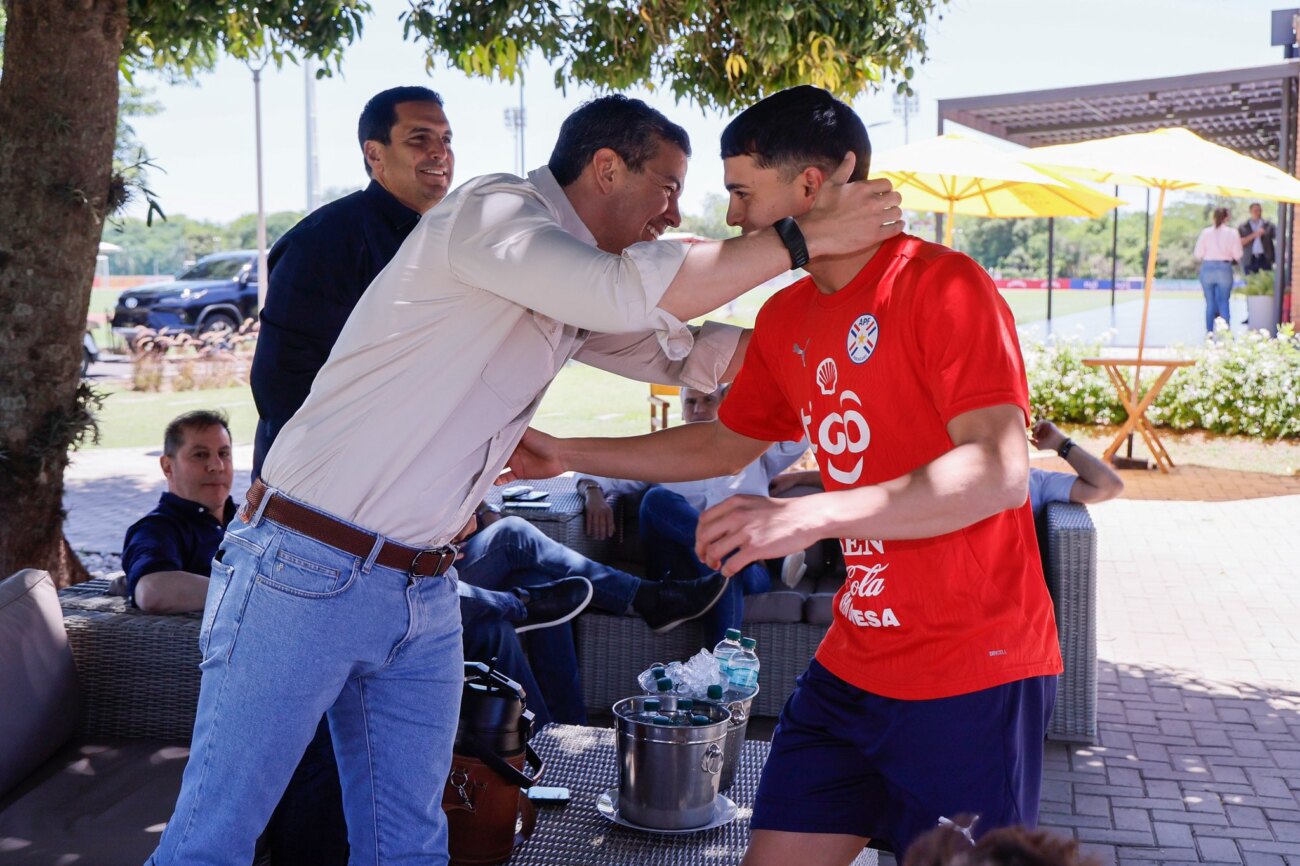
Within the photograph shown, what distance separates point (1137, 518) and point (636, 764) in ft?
25.7

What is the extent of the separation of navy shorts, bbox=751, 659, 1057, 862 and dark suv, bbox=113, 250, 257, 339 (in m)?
24.9

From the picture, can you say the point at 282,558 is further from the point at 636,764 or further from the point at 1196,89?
the point at 1196,89

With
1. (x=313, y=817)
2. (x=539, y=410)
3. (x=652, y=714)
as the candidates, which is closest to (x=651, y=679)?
(x=652, y=714)

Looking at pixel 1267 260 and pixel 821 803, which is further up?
pixel 1267 260

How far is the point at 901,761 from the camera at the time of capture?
2217 millimetres

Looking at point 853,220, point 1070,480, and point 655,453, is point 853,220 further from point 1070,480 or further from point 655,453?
point 1070,480

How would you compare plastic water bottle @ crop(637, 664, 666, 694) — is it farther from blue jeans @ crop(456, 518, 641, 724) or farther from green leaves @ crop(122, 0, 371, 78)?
green leaves @ crop(122, 0, 371, 78)

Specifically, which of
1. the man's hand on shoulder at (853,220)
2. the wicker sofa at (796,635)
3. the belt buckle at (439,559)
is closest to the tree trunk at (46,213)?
the wicker sofa at (796,635)

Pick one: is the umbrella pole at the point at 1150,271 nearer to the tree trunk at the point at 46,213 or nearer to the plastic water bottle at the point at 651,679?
the plastic water bottle at the point at 651,679

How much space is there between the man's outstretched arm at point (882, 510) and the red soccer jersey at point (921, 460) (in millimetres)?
143

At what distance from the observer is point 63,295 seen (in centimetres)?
521

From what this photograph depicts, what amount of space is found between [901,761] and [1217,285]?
18.2m

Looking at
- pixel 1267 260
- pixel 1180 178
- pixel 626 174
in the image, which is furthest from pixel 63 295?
pixel 1267 260

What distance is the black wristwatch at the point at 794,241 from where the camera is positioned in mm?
2029
